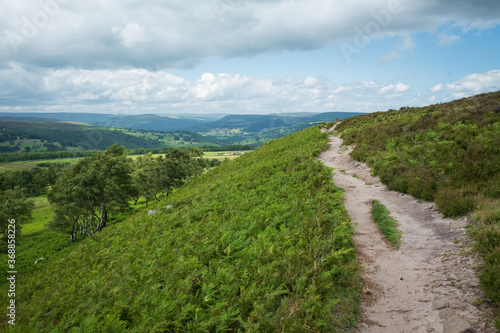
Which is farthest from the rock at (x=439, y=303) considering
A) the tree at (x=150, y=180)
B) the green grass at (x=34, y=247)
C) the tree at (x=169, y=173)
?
the tree at (x=169, y=173)

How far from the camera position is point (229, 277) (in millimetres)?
8008

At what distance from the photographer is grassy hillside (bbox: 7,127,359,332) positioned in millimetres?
6332

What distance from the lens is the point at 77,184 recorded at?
33656 mm

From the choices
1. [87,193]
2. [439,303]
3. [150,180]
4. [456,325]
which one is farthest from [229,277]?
→ [150,180]

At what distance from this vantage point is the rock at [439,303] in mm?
6035

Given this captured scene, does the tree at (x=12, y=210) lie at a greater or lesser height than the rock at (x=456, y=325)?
lesser

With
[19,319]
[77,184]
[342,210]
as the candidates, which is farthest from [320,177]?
[77,184]

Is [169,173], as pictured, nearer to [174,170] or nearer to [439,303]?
[174,170]

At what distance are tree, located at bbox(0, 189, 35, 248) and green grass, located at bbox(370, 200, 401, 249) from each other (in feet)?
138

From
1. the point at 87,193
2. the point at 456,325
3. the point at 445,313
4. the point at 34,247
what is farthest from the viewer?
the point at 34,247

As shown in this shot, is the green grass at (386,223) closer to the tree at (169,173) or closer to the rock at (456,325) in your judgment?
the rock at (456,325)

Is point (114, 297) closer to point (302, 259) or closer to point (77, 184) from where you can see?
point (302, 259)

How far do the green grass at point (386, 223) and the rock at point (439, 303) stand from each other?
9.50 feet

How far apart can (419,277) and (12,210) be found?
152 ft
